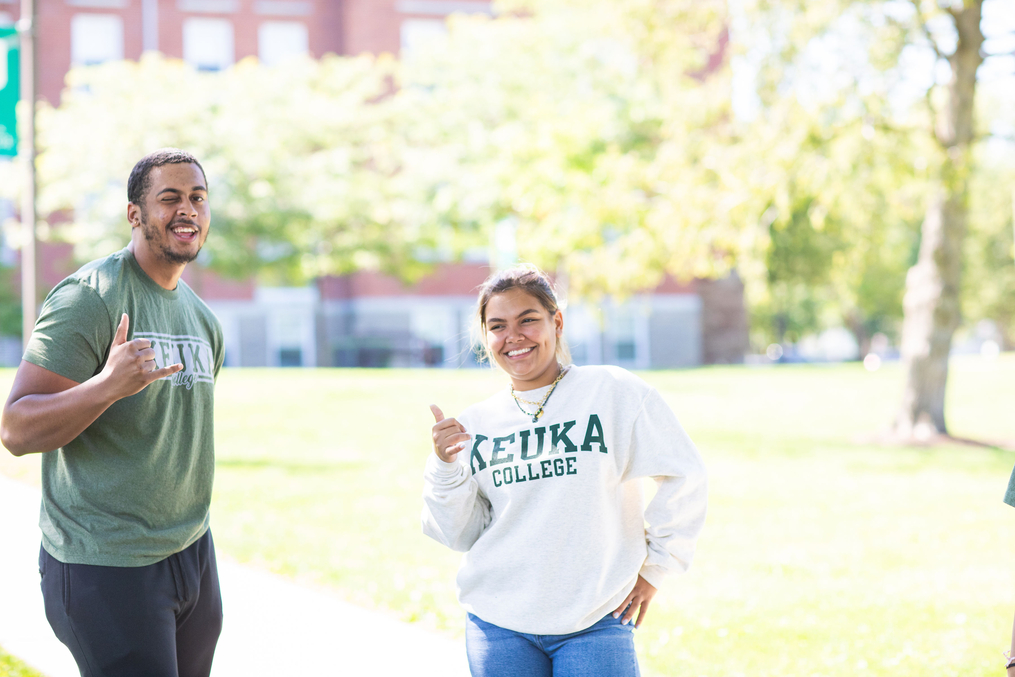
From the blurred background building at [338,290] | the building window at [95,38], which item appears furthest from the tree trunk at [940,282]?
the building window at [95,38]

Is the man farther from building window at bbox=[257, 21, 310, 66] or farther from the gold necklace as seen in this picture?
building window at bbox=[257, 21, 310, 66]

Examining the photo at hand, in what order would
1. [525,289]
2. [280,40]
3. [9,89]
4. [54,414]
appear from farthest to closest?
[280,40] → [9,89] → [525,289] → [54,414]

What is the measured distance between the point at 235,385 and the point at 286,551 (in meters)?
11.9

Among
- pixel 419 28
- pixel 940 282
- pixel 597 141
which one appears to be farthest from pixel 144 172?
pixel 419 28

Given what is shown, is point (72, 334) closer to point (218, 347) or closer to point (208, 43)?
point (218, 347)

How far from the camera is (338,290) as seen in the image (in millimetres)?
40000

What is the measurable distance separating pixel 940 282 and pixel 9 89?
1172 cm

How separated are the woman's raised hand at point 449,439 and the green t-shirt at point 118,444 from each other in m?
0.75

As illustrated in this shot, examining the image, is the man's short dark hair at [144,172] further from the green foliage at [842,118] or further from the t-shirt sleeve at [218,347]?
the green foliage at [842,118]

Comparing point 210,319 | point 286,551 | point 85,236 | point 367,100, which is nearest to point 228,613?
point 286,551

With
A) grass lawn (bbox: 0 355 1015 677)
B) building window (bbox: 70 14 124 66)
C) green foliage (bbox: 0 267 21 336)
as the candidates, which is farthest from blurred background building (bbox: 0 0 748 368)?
grass lawn (bbox: 0 355 1015 677)

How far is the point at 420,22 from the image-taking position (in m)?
38.3

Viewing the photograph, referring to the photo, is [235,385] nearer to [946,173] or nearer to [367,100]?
[946,173]

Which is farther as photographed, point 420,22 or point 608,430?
point 420,22
